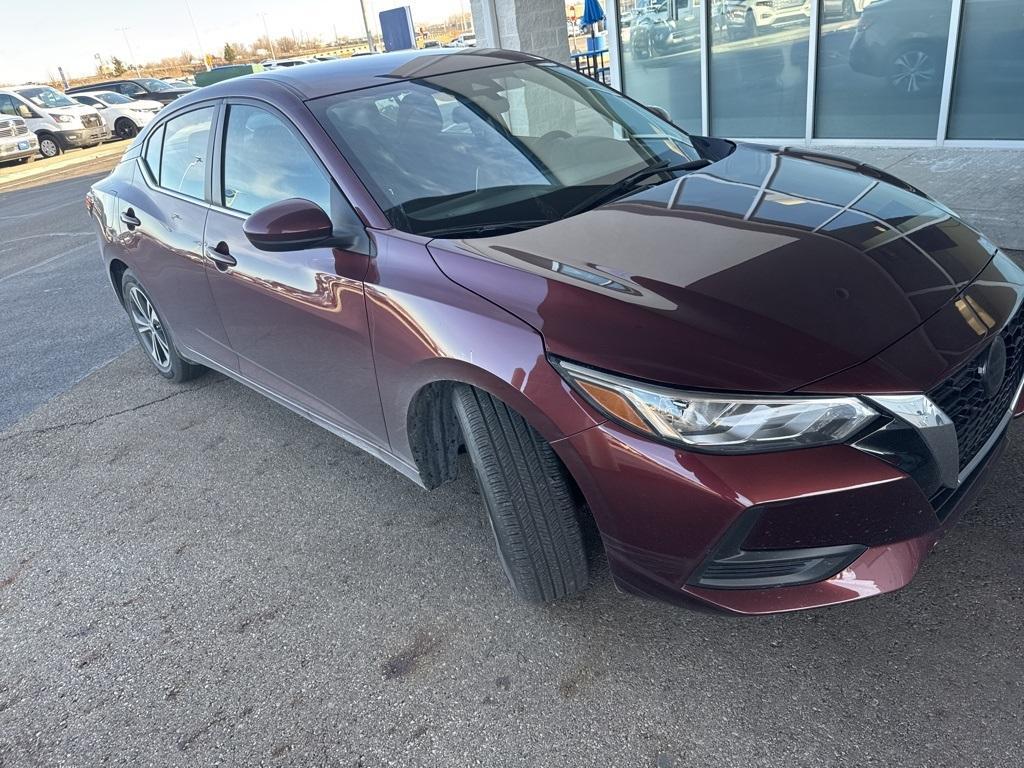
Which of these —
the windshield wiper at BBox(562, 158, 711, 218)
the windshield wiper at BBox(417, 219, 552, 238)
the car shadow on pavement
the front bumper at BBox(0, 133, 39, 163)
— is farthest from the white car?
the windshield wiper at BBox(417, 219, 552, 238)

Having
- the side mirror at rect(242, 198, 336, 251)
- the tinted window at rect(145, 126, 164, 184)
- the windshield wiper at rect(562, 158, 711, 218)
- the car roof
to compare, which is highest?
the car roof

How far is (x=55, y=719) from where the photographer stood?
231cm

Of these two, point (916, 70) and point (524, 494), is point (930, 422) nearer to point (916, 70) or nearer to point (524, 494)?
point (524, 494)

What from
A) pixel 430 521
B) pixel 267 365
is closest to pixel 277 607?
pixel 430 521

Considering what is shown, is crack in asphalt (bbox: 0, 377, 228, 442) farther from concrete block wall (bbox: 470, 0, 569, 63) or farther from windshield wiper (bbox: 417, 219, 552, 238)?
concrete block wall (bbox: 470, 0, 569, 63)

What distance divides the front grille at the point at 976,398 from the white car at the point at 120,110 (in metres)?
23.4

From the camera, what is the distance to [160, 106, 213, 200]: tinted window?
3.43 m

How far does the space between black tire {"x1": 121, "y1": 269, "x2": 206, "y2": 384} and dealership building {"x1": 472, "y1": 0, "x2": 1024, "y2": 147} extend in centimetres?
599

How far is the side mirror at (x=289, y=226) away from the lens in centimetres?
248

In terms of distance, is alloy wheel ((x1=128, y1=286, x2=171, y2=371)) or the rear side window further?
alloy wheel ((x1=128, y1=286, x2=171, y2=371))

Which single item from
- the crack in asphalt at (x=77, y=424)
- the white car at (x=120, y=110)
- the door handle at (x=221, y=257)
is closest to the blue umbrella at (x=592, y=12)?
the crack in asphalt at (x=77, y=424)

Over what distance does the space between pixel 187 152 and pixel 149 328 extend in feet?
4.42

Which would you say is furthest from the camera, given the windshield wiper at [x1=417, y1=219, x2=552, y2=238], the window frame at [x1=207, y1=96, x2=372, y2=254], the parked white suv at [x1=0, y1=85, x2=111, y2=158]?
the parked white suv at [x1=0, y1=85, x2=111, y2=158]

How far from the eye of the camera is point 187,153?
143 inches
